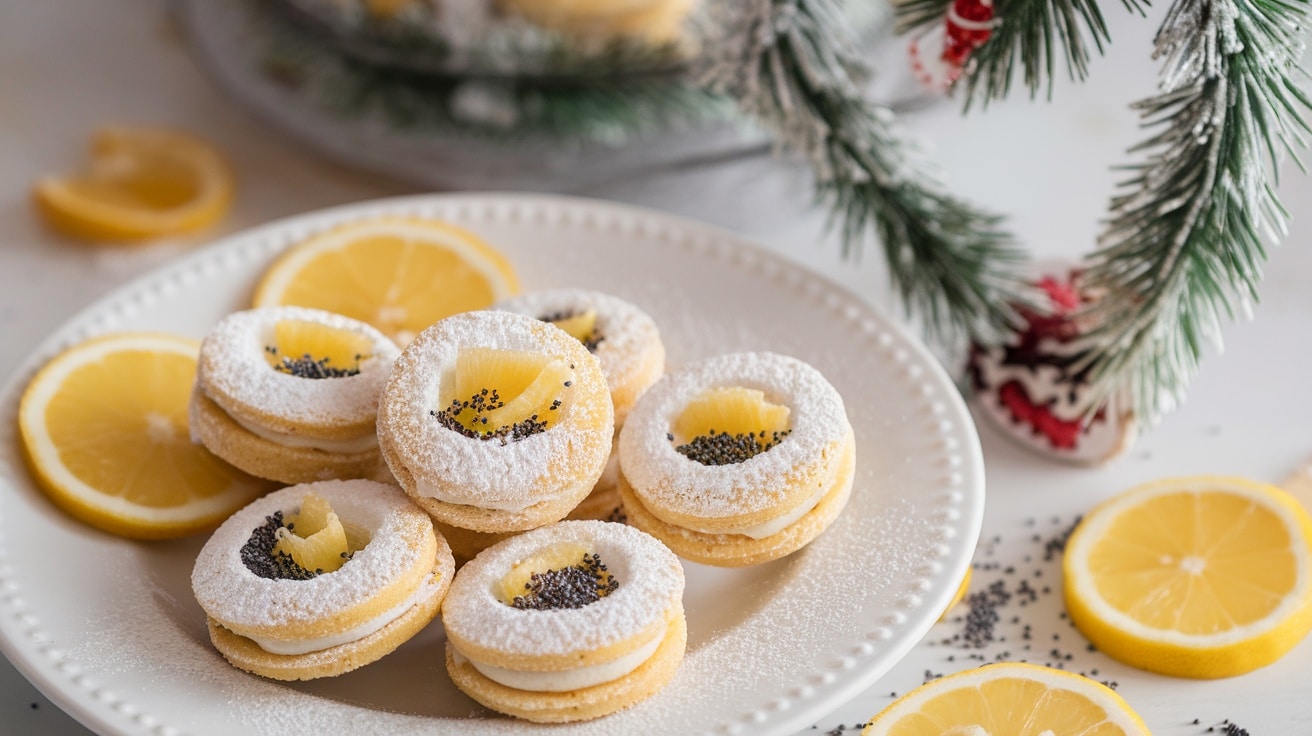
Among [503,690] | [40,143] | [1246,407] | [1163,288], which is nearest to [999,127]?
[1246,407]

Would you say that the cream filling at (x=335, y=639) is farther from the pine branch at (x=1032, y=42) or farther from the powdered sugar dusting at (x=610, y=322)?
the pine branch at (x=1032, y=42)

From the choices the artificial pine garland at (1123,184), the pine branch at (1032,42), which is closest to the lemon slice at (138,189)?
the artificial pine garland at (1123,184)

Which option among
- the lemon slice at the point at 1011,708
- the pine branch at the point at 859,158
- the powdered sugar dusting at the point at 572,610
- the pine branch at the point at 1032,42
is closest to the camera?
the powdered sugar dusting at the point at 572,610

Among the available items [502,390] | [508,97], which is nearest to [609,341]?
[502,390]

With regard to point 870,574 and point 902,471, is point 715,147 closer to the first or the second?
point 902,471

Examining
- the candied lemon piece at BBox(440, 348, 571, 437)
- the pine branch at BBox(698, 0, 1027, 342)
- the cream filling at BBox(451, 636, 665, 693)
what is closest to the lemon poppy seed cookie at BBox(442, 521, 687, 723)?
the cream filling at BBox(451, 636, 665, 693)

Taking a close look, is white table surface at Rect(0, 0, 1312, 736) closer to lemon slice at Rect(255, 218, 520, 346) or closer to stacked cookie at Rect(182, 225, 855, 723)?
stacked cookie at Rect(182, 225, 855, 723)

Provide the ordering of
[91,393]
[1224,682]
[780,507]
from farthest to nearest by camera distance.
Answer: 1. [91,393]
2. [1224,682]
3. [780,507]
